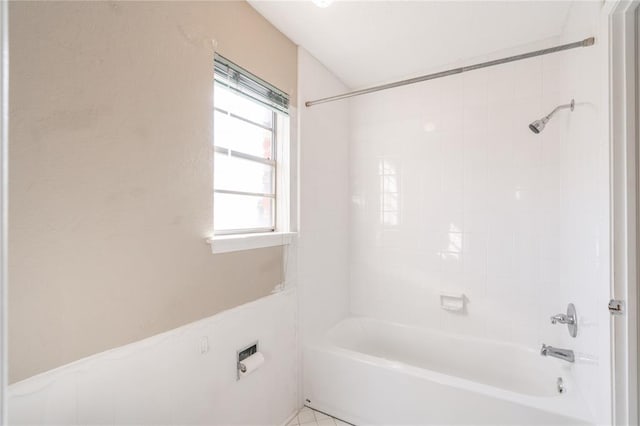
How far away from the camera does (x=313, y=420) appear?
1908 millimetres

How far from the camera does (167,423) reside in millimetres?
1200

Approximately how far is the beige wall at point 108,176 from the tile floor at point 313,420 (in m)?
1.04

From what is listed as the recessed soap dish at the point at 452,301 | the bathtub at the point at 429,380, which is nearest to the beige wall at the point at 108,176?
the bathtub at the point at 429,380

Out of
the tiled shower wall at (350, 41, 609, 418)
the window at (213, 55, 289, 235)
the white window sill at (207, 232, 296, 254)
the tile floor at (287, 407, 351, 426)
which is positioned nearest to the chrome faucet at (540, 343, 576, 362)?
the tiled shower wall at (350, 41, 609, 418)

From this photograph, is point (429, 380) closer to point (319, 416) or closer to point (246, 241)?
point (319, 416)

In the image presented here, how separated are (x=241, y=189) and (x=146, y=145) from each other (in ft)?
2.03

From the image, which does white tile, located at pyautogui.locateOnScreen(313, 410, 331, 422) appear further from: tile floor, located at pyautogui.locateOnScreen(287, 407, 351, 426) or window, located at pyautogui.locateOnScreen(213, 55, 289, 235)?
window, located at pyautogui.locateOnScreen(213, 55, 289, 235)

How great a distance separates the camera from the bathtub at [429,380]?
1498 mm

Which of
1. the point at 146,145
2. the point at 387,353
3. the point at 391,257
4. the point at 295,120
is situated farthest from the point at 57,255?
the point at 387,353

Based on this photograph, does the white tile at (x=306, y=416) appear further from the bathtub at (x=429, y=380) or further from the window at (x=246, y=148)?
the window at (x=246, y=148)

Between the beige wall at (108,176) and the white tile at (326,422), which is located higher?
the beige wall at (108,176)

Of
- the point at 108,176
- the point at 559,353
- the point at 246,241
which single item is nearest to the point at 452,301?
the point at 559,353

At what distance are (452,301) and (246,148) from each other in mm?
1884

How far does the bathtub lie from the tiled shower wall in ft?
0.35
